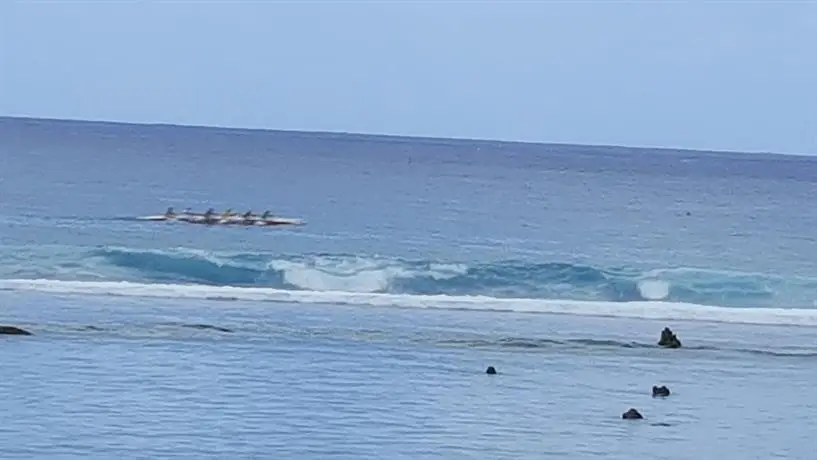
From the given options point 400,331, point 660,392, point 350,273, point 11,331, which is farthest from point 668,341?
point 350,273

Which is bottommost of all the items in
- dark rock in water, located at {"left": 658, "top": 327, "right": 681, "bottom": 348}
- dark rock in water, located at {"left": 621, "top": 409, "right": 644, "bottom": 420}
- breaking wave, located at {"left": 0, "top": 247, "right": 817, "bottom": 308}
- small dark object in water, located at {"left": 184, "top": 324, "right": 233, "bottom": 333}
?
dark rock in water, located at {"left": 621, "top": 409, "right": 644, "bottom": 420}

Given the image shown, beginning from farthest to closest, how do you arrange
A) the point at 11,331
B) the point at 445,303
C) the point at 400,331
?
the point at 445,303
the point at 400,331
the point at 11,331

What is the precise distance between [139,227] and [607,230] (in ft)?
42.7

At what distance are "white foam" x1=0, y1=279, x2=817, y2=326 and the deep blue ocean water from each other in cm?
8

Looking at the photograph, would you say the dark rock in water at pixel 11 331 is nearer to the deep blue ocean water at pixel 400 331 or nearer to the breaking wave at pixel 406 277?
the deep blue ocean water at pixel 400 331

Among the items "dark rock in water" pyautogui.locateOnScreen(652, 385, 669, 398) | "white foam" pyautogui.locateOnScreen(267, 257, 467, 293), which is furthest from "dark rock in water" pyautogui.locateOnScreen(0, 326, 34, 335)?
"white foam" pyautogui.locateOnScreen(267, 257, 467, 293)

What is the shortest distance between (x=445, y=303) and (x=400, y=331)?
4074 millimetres

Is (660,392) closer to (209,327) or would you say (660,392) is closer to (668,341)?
(668,341)

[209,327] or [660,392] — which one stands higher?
[209,327]

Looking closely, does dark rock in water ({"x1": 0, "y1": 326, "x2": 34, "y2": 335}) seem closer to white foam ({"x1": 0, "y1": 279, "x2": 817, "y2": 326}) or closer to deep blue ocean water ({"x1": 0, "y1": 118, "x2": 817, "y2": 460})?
deep blue ocean water ({"x1": 0, "y1": 118, "x2": 817, "y2": 460})

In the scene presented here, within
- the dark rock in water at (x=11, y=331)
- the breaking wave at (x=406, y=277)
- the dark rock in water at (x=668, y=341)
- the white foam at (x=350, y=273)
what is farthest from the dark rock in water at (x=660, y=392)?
the white foam at (x=350, y=273)

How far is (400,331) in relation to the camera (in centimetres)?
2234

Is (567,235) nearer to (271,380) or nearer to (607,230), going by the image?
(607,230)

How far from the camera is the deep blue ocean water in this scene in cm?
1484
